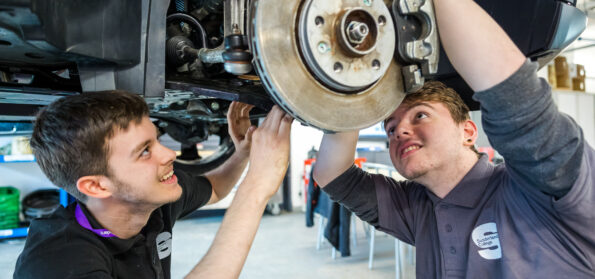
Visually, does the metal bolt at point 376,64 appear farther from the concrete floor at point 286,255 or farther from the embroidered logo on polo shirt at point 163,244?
the concrete floor at point 286,255

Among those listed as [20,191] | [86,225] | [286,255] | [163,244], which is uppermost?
[86,225]

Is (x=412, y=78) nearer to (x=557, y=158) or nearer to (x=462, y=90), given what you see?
(x=557, y=158)

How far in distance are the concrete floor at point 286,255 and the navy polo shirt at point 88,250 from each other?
1633 mm

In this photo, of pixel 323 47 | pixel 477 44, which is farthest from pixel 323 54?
pixel 477 44

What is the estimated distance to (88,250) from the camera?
0.66m

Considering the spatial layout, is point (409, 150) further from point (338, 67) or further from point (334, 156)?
point (338, 67)

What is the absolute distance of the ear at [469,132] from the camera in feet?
2.86

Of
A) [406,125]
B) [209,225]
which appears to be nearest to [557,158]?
[406,125]

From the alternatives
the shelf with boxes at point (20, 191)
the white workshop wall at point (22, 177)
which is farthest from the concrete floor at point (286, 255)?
the white workshop wall at point (22, 177)

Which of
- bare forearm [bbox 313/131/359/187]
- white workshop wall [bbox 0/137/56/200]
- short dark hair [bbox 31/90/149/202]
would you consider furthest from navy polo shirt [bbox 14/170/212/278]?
white workshop wall [bbox 0/137/56/200]

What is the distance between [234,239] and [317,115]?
0.26 m

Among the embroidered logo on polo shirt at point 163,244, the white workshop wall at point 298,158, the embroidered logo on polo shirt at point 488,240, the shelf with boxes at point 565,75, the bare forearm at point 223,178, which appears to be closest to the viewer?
the embroidered logo on polo shirt at point 488,240

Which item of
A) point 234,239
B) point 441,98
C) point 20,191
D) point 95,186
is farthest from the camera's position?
point 20,191

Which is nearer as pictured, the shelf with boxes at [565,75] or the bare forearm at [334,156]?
the bare forearm at [334,156]
